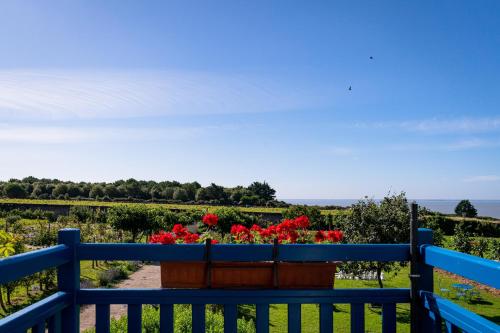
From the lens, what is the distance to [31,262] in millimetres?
1547

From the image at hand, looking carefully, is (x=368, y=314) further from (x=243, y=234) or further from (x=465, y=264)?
(x=465, y=264)

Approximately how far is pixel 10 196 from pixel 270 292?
223ft

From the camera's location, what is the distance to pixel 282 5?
7.46 meters

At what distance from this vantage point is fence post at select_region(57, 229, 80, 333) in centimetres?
183

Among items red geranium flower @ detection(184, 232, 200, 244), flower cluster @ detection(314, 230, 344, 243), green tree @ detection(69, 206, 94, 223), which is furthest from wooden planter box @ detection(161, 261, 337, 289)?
green tree @ detection(69, 206, 94, 223)

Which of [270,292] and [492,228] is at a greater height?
[270,292]

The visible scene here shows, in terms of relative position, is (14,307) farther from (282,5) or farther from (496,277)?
(496,277)

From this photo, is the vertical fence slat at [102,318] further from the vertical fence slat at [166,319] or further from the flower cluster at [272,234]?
the flower cluster at [272,234]

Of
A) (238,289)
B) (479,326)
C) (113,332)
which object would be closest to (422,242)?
(479,326)

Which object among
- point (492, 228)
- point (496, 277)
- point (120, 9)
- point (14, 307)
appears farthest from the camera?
point (492, 228)

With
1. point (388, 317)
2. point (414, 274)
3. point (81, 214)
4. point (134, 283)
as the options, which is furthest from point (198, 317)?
point (81, 214)

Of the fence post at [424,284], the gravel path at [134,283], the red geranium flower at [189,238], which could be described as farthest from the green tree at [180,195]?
the fence post at [424,284]

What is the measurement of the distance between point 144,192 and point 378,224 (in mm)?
57355

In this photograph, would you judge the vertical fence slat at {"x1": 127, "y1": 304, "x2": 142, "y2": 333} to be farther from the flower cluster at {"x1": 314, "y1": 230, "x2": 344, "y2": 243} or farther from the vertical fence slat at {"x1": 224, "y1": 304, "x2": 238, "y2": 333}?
the flower cluster at {"x1": 314, "y1": 230, "x2": 344, "y2": 243}
